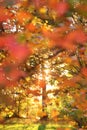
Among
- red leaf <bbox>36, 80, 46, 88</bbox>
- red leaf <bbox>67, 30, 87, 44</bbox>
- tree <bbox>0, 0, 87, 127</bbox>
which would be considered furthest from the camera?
red leaf <bbox>36, 80, 46, 88</bbox>

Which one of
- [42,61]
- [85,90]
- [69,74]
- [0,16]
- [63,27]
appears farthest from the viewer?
[69,74]

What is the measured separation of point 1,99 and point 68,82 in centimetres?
316

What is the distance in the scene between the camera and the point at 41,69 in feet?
23.1

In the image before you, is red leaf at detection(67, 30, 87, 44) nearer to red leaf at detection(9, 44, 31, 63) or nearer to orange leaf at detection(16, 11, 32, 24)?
red leaf at detection(9, 44, 31, 63)

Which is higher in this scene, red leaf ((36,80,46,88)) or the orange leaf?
the orange leaf

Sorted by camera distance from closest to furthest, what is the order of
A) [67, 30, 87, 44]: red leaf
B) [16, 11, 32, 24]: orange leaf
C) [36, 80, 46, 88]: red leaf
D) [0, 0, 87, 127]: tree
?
[0, 0, 87, 127]: tree → [67, 30, 87, 44]: red leaf → [16, 11, 32, 24]: orange leaf → [36, 80, 46, 88]: red leaf

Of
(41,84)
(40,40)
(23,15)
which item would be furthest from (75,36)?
(41,84)

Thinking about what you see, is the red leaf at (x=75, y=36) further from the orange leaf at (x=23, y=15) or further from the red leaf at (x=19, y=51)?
the orange leaf at (x=23, y=15)

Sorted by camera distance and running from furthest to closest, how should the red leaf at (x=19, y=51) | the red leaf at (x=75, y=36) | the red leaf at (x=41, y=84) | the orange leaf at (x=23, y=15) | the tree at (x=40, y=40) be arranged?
1. the red leaf at (x=41, y=84)
2. the orange leaf at (x=23, y=15)
3. the red leaf at (x=75, y=36)
4. the tree at (x=40, y=40)
5. the red leaf at (x=19, y=51)

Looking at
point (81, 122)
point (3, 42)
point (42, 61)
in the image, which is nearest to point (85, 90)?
point (42, 61)

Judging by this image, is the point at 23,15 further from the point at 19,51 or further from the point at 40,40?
the point at 19,51

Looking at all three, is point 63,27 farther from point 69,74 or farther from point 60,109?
point 60,109

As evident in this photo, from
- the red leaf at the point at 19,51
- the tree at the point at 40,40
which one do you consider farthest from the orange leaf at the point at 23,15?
the red leaf at the point at 19,51

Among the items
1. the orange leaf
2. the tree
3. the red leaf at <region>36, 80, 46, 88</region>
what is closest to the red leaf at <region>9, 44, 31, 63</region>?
the tree
